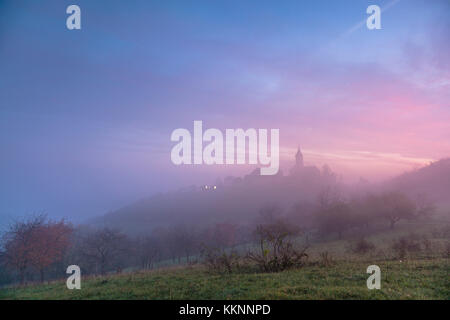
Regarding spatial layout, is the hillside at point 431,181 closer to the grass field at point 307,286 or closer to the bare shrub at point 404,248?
the bare shrub at point 404,248

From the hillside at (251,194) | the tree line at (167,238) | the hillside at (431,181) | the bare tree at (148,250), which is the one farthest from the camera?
the hillside at (251,194)

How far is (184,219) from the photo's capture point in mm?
60281

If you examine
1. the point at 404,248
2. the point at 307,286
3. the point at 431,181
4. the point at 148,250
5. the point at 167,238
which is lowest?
the point at 148,250

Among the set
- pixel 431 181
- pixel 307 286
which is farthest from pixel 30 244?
pixel 431 181

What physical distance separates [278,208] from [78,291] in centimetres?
5102

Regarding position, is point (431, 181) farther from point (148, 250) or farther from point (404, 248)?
point (148, 250)

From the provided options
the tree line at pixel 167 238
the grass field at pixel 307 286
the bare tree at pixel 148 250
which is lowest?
the bare tree at pixel 148 250

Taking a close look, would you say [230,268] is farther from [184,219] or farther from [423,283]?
[184,219]

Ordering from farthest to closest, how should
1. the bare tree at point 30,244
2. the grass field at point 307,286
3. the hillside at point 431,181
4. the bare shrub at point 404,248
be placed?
the hillside at point 431,181, the bare tree at point 30,244, the bare shrub at point 404,248, the grass field at point 307,286

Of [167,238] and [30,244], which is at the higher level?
[30,244]

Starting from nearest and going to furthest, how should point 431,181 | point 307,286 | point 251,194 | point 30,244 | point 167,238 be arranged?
point 307,286, point 30,244, point 167,238, point 431,181, point 251,194

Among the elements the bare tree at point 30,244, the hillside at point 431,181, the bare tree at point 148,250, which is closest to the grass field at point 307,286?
the bare tree at point 30,244

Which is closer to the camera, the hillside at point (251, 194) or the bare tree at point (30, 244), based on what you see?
the bare tree at point (30, 244)
